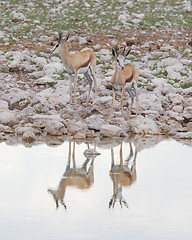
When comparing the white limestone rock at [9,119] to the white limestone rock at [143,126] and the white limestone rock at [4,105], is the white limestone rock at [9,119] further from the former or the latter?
the white limestone rock at [143,126]

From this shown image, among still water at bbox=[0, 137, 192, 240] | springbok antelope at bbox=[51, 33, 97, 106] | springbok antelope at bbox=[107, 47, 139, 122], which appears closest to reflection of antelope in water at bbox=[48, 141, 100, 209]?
still water at bbox=[0, 137, 192, 240]

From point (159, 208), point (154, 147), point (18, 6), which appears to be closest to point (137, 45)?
point (18, 6)

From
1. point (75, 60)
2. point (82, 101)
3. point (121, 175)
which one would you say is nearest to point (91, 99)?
point (82, 101)

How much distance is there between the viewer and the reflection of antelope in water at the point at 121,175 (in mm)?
7656

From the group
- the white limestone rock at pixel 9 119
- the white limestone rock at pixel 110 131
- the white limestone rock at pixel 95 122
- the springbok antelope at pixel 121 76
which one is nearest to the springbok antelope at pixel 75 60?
the white limestone rock at pixel 95 122

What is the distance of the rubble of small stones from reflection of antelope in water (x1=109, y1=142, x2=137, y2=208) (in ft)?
9.74

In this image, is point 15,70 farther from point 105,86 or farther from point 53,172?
point 53,172

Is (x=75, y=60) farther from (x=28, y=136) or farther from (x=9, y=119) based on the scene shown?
(x=28, y=136)

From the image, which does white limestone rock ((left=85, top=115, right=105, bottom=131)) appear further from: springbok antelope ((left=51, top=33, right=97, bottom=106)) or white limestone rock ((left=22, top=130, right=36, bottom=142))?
white limestone rock ((left=22, top=130, right=36, bottom=142))

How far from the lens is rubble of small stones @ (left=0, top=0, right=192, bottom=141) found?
13.7 meters

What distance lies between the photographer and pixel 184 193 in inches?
313

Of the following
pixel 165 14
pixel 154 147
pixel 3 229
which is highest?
pixel 165 14

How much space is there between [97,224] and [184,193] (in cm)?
204

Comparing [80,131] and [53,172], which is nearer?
[53,172]
